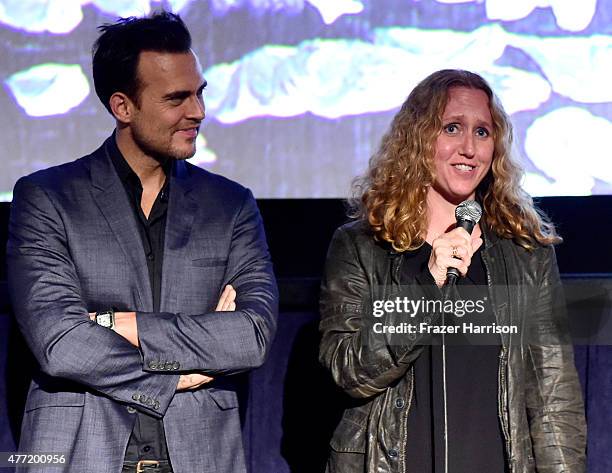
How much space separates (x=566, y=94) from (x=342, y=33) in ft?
2.71

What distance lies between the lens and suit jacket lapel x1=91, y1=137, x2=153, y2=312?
2.49 meters

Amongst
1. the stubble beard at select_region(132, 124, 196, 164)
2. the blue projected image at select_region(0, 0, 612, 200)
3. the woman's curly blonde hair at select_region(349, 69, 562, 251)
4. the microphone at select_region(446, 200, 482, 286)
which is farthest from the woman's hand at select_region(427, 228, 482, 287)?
the blue projected image at select_region(0, 0, 612, 200)

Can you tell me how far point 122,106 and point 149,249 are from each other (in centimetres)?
44

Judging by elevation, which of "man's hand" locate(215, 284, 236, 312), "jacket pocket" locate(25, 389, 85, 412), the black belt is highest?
"man's hand" locate(215, 284, 236, 312)

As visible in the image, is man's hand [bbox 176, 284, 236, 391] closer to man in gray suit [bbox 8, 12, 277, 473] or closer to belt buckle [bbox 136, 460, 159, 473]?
man in gray suit [bbox 8, 12, 277, 473]

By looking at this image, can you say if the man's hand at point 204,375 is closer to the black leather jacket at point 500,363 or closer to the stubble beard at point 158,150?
the black leather jacket at point 500,363

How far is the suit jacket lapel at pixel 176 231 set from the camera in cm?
251

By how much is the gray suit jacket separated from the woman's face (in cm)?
56

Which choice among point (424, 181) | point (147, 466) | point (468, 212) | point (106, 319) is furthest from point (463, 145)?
point (147, 466)

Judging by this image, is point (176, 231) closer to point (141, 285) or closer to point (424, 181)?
point (141, 285)

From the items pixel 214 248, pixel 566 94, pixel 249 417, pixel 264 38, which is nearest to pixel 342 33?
pixel 264 38

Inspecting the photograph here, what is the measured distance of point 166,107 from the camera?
264cm

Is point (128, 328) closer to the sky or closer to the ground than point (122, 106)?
closer to the ground

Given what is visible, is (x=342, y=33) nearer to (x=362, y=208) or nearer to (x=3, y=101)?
(x=362, y=208)
